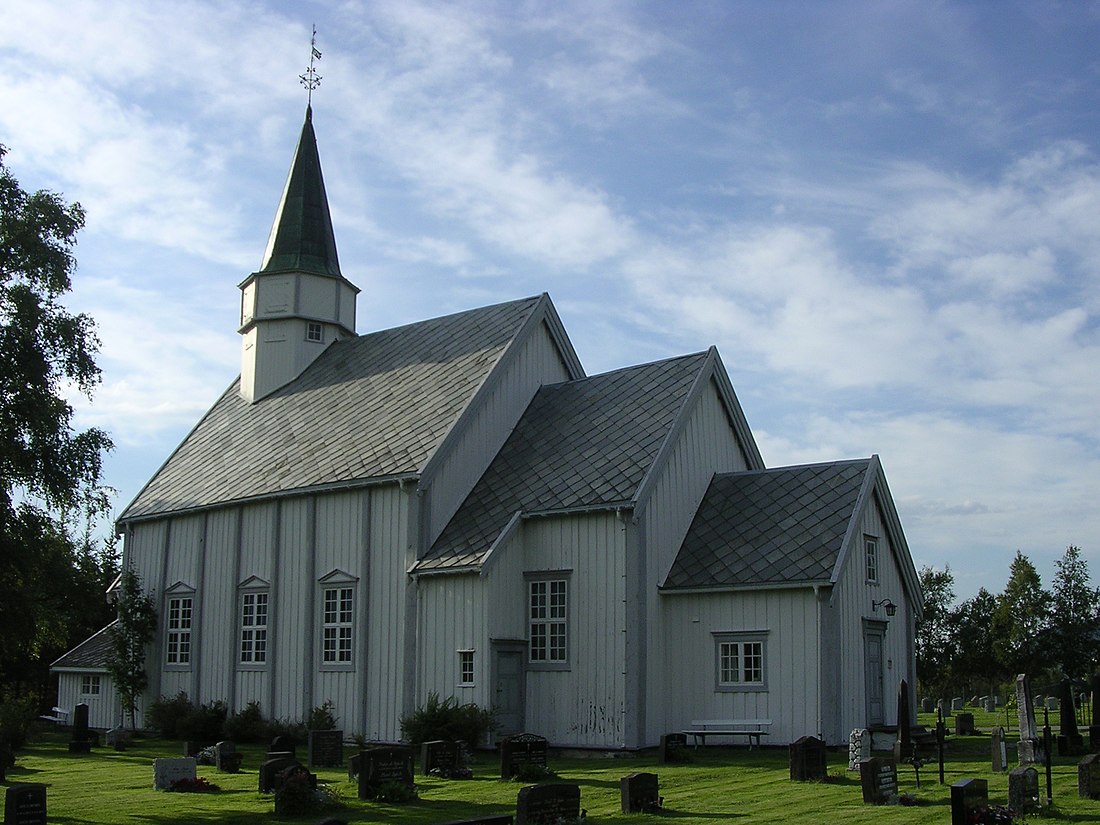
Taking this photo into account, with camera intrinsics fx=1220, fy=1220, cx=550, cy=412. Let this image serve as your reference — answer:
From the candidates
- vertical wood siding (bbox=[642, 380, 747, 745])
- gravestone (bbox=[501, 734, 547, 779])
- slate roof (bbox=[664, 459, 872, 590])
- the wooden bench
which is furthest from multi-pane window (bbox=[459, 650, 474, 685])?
gravestone (bbox=[501, 734, 547, 779])

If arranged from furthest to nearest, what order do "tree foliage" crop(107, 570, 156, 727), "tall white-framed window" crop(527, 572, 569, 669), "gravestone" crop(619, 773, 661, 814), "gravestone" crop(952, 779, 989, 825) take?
"tree foliage" crop(107, 570, 156, 727), "tall white-framed window" crop(527, 572, 569, 669), "gravestone" crop(619, 773, 661, 814), "gravestone" crop(952, 779, 989, 825)

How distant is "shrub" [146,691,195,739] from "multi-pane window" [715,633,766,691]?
551 inches

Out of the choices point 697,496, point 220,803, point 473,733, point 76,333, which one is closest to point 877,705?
point 697,496

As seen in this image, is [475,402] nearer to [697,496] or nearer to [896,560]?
[697,496]

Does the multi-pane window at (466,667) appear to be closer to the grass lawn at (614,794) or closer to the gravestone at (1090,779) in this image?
the grass lawn at (614,794)

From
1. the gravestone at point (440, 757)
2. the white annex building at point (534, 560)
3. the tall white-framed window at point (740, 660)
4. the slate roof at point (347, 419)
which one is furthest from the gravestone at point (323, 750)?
the tall white-framed window at point (740, 660)

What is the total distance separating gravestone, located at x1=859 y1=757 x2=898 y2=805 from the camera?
1590cm

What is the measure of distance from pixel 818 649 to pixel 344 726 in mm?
10846

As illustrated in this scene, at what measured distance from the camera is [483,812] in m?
16.1

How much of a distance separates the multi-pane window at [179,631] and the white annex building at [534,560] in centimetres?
10

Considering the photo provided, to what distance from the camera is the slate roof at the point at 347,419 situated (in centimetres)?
2864

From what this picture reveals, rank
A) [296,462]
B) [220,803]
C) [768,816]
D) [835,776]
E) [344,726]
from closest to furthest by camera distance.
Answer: [768,816] → [220,803] → [835,776] → [344,726] → [296,462]

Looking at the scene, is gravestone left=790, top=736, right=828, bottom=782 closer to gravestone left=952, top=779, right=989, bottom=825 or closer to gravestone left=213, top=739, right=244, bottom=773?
gravestone left=952, top=779, right=989, bottom=825

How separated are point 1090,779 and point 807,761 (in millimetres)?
4174
